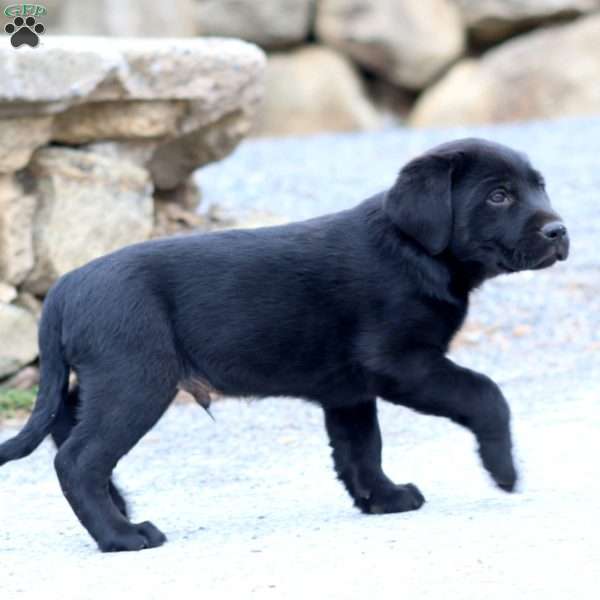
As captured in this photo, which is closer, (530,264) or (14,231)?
(530,264)

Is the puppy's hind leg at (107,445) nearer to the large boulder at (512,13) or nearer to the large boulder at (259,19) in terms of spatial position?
the large boulder at (512,13)

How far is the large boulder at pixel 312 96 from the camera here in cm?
1862

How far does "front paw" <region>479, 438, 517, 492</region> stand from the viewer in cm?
424

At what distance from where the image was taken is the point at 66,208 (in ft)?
25.2

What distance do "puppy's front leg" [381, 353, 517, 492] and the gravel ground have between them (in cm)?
17

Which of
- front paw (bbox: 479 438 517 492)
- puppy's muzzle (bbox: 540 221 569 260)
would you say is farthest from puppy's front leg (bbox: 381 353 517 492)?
puppy's muzzle (bbox: 540 221 569 260)

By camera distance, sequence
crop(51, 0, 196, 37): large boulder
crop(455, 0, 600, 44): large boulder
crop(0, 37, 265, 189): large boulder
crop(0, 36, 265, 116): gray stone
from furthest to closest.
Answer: crop(51, 0, 196, 37): large boulder, crop(455, 0, 600, 44): large boulder, crop(0, 37, 265, 189): large boulder, crop(0, 36, 265, 116): gray stone

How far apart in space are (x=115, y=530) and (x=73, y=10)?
15.8m

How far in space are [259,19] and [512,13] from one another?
3.45 meters

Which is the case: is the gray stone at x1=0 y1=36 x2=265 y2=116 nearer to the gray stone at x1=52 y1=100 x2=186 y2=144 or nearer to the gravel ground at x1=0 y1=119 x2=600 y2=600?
the gray stone at x1=52 y1=100 x2=186 y2=144

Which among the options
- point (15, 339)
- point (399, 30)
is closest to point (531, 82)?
point (399, 30)

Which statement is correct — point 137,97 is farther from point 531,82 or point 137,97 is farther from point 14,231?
point 531,82

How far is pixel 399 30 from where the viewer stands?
60.7 feet

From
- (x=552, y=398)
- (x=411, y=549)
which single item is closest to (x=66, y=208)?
(x=552, y=398)
